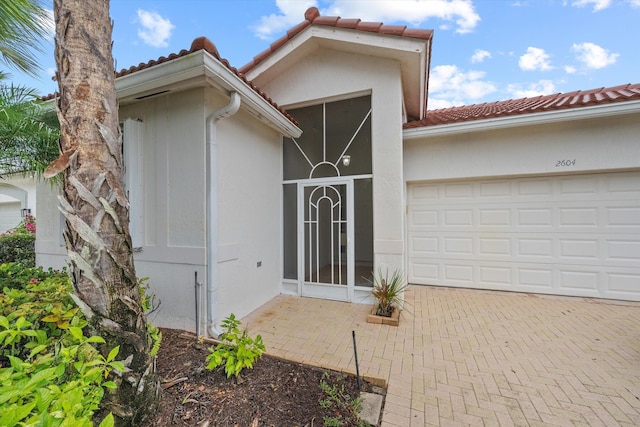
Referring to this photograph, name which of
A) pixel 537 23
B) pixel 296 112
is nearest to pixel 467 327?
pixel 296 112

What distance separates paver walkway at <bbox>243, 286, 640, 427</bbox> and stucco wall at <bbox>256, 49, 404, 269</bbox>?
158cm

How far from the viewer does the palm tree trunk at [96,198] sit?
1977 mm

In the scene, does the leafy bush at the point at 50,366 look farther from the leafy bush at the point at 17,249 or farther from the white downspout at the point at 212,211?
the leafy bush at the point at 17,249

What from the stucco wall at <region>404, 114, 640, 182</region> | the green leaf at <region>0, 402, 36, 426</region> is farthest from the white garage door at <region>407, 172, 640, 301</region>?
the green leaf at <region>0, 402, 36, 426</region>

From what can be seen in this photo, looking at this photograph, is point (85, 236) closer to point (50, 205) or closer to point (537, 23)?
point (50, 205)

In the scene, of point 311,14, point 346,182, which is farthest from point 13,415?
point 311,14

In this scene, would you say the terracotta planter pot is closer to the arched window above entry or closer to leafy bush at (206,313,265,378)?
leafy bush at (206,313,265,378)

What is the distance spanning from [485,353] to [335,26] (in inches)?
261

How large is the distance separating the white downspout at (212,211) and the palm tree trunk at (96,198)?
5.94 feet

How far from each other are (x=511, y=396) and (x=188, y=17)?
916 cm

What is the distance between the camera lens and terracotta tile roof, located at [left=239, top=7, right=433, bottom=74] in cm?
502

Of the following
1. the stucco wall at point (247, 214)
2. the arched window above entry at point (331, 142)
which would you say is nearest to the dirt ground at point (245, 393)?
the stucco wall at point (247, 214)

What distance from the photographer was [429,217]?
6887 millimetres

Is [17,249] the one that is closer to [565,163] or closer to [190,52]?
[190,52]
